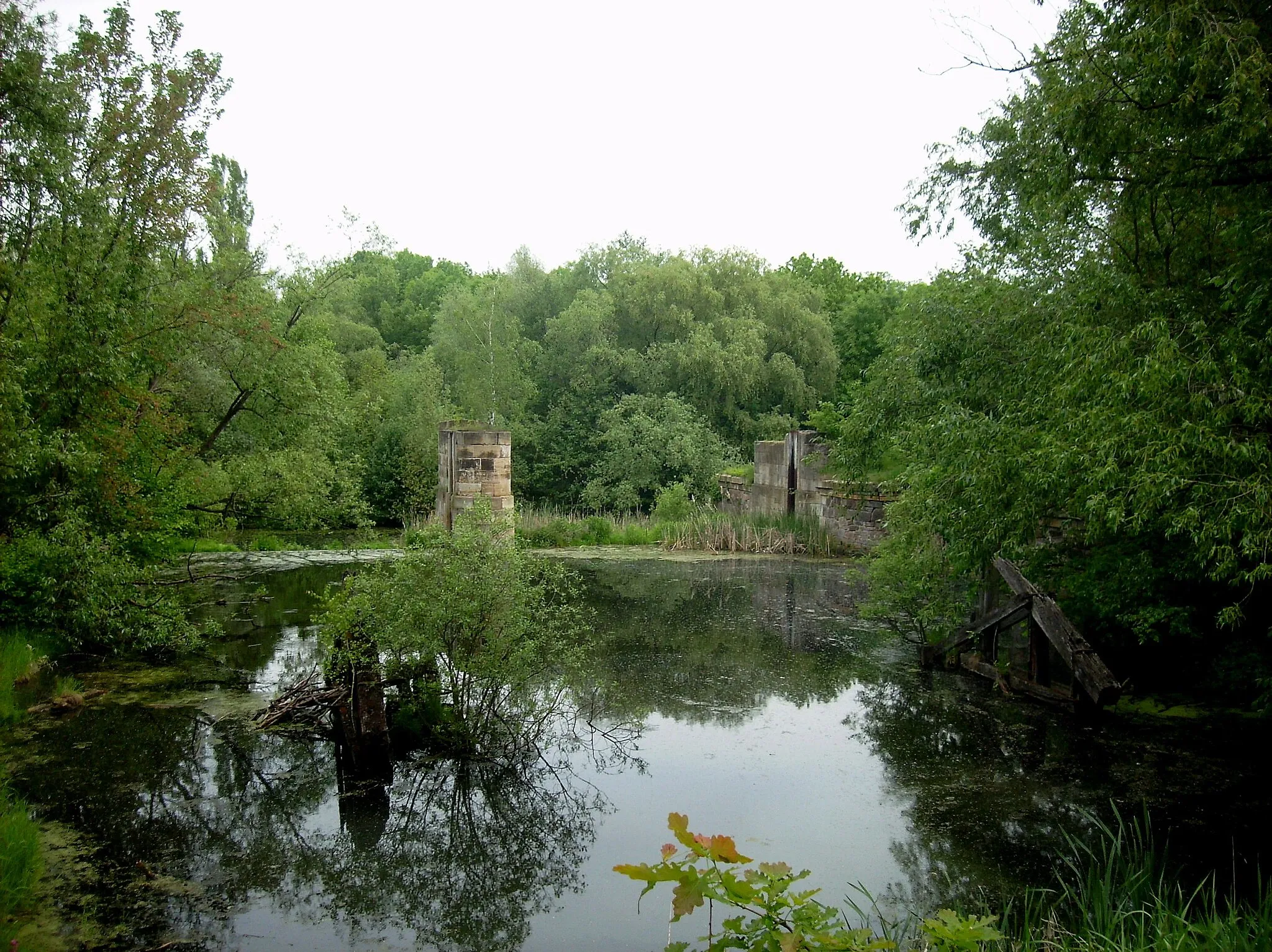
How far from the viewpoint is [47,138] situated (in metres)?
8.77

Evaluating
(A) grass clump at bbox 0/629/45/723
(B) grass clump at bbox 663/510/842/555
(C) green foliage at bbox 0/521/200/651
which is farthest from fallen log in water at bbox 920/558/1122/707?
Answer: (B) grass clump at bbox 663/510/842/555

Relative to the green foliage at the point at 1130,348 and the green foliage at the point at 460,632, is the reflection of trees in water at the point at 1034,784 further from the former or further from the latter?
the green foliage at the point at 460,632

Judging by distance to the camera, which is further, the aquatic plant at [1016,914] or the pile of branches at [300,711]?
the pile of branches at [300,711]

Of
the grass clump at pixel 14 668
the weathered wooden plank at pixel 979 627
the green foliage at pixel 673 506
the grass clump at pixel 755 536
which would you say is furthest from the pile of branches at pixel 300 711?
the green foliage at pixel 673 506

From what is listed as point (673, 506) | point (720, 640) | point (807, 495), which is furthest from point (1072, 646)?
point (673, 506)

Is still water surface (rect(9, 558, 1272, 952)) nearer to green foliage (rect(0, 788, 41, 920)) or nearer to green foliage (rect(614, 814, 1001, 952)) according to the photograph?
green foliage (rect(0, 788, 41, 920))

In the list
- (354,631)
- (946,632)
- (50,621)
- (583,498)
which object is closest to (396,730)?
(354,631)

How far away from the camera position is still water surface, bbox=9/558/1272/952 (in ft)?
16.2

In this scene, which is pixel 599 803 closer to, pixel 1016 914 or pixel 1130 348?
pixel 1016 914

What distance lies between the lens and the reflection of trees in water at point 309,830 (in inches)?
192

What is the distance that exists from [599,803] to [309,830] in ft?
5.94

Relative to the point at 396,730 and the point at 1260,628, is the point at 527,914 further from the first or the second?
the point at 1260,628

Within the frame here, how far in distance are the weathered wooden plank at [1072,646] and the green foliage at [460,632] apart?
155 inches

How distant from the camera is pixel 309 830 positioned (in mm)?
5848
